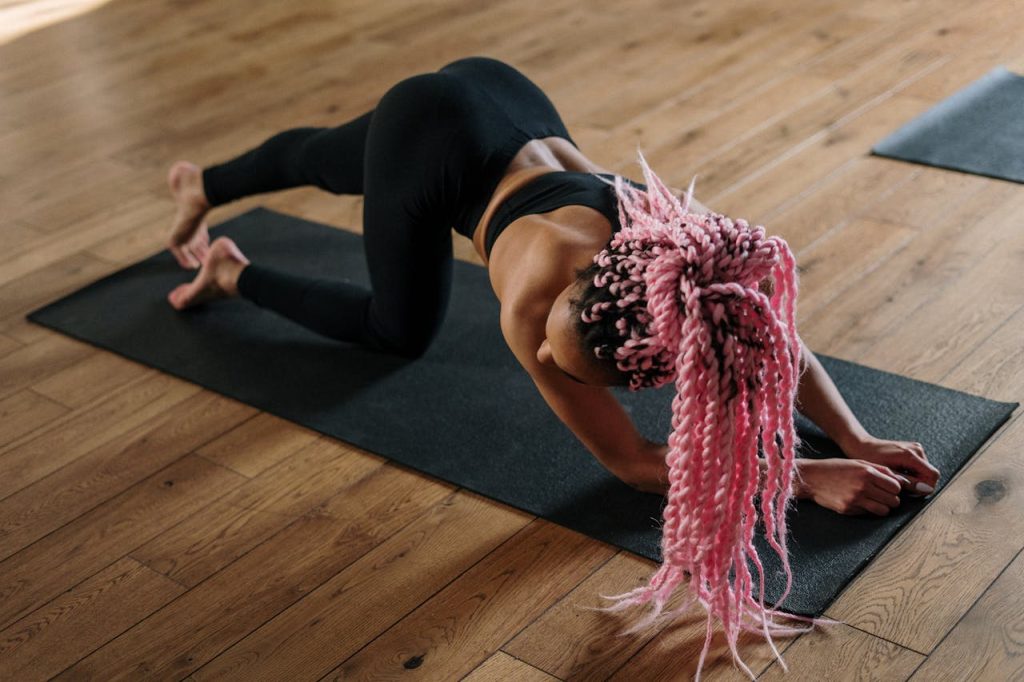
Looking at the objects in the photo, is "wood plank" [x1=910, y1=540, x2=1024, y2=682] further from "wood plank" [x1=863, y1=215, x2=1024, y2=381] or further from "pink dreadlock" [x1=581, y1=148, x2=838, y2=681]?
"wood plank" [x1=863, y1=215, x2=1024, y2=381]

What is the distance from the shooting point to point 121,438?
2.13m

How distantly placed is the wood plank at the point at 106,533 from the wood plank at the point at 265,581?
17 cm

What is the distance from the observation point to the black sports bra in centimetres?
172

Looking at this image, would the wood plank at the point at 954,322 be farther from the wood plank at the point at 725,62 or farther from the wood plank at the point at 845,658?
the wood plank at the point at 725,62

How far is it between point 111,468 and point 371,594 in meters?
0.60

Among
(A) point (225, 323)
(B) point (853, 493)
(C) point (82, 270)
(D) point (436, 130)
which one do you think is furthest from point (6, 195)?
(B) point (853, 493)

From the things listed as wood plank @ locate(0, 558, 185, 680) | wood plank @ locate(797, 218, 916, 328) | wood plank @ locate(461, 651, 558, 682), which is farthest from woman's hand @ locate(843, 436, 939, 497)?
wood plank @ locate(0, 558, 185, 680)

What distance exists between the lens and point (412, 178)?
201 centimetres

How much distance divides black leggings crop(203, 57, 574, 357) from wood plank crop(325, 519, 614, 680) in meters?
0.52

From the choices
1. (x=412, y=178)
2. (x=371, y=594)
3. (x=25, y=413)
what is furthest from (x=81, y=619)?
(x=412, y=178)

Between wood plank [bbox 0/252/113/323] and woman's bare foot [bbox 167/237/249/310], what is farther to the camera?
wood plank [bbox 0/252/113/323]

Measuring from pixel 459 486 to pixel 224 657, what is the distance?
458 millimetres

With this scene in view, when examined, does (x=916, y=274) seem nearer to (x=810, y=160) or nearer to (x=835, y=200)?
(x=835, y=200)

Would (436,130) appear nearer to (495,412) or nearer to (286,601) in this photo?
(495,412)
